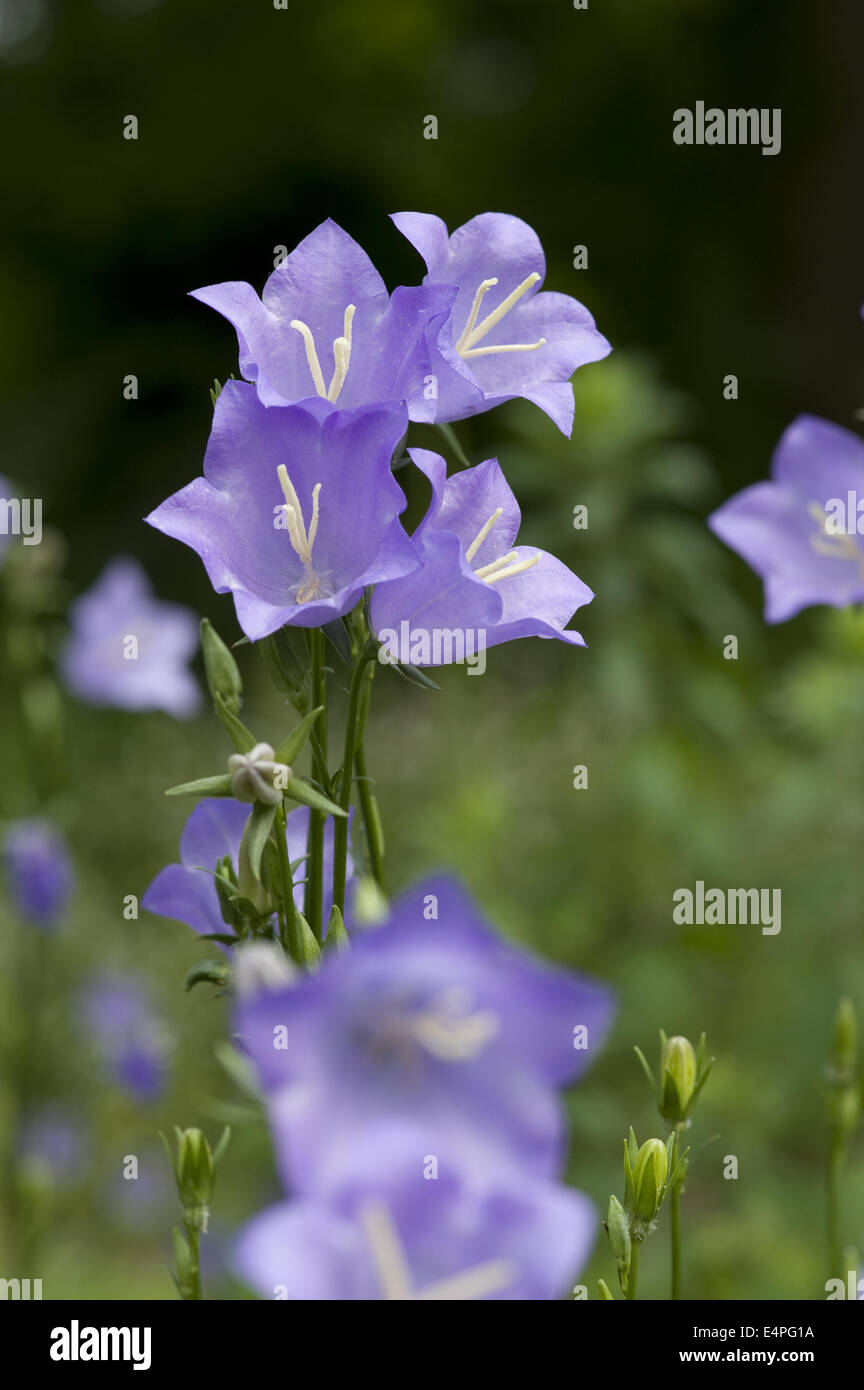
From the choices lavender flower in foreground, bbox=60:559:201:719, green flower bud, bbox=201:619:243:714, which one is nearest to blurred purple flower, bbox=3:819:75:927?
lavender flower in foreground, bbox=60:559:201:719

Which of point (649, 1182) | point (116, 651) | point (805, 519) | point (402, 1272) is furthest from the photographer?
point (116, 651)

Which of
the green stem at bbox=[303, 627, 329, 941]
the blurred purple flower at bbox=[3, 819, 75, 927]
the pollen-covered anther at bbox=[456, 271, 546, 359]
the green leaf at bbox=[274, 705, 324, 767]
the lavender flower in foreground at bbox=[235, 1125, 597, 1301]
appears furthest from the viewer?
the blurred purple flower at bbox=[3, 819, 75, 927]

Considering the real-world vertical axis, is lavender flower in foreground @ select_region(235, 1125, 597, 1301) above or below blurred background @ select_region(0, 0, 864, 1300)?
below

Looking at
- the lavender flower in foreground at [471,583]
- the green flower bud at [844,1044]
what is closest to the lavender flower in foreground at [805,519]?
the green flower bud at [844,1044]

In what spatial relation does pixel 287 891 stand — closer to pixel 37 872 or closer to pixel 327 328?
pixel 327 328

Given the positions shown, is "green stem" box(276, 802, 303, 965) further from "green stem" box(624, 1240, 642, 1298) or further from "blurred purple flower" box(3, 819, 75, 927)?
"blurred purple flower" box(3, 819, 75, 927)

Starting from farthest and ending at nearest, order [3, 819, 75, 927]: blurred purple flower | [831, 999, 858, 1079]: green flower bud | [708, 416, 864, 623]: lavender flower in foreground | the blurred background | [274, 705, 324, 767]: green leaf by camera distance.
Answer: the blurred background
[3, 819, 75, 927]: blurred purple flower
[708, 416, 864, 623]: lavender flower in foreground
[831, 999, 858, 1079]: green flower bud
[274, 705, 324, 767]: green leaf

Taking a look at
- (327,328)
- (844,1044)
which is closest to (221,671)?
(327,328)

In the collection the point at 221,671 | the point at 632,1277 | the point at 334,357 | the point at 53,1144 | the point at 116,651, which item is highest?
the point at 116,651
